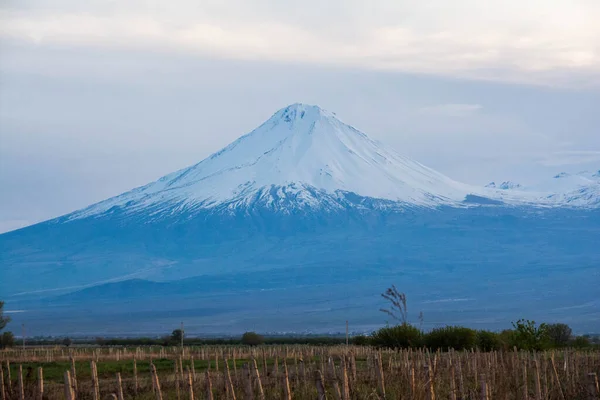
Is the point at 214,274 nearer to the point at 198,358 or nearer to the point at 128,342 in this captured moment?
the point at 128,342

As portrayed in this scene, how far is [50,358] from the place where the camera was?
106 feet

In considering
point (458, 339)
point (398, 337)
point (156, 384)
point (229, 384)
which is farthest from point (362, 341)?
point (156, 384)

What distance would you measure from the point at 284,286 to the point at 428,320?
46961 millimetres

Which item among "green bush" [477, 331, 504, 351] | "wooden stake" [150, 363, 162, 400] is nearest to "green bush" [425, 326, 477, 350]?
"green bush" [477, 331, 504, 351]

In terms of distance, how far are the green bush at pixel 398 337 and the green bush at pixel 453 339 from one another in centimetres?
41

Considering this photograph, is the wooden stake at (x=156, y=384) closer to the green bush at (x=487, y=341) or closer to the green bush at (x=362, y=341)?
the green bush at (x=487, y=341)

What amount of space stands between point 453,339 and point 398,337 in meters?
1.80

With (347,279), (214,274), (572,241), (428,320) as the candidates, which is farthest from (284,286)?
(572,241)

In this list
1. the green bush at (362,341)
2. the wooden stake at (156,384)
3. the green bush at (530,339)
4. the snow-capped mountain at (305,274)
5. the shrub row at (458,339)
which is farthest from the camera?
the snow-capped mountain at (305,274)

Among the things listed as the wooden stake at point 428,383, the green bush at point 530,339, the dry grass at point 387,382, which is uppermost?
the wooden stake at point 428,383

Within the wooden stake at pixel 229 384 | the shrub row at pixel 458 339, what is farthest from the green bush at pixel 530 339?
the wooden stake at pixel 229 384

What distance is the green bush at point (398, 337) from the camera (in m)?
34.3

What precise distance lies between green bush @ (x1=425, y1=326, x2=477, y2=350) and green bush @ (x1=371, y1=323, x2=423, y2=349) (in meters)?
0.41

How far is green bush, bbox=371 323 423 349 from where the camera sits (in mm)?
34344
